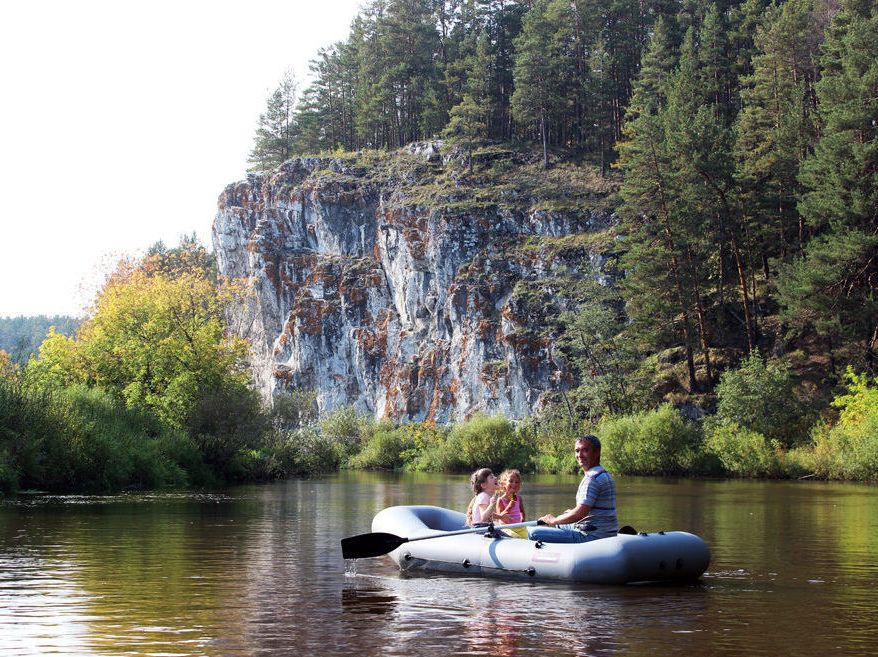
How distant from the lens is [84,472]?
83.9 ft

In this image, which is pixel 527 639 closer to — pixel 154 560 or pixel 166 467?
pixel 154 560

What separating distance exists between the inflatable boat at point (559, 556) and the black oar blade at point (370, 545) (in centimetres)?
3

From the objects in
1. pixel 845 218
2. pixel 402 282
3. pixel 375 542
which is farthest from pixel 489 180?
pixel 375 542

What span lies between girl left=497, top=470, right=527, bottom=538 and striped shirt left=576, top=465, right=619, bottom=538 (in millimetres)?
1333

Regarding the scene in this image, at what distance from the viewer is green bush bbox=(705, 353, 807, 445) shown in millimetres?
38562

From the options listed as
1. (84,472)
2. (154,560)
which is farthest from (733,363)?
(154,560)

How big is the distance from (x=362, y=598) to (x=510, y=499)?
294 cm

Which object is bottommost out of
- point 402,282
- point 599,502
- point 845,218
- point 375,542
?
point 375,542

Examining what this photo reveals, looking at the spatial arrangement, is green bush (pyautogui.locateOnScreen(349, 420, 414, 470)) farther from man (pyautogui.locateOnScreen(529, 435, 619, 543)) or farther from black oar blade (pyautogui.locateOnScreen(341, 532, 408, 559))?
man (pyautogui.locateOnScreen(529, 435, 619, 543))

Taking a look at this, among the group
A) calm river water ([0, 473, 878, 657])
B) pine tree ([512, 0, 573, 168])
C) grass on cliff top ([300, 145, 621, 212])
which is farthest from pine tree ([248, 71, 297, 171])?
calm river water ([0, 473, 878, 657])

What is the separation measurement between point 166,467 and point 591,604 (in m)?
22.7

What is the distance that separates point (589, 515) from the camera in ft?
35.9

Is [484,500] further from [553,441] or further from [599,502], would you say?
[553,441]

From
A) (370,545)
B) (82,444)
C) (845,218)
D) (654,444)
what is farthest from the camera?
(845,218)
